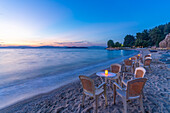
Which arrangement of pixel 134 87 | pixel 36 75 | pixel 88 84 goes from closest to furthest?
Answer: pixel 134 87 → pixel 88 84 → pixel 36 75

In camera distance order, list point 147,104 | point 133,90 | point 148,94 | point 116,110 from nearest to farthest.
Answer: point 133,90 < point 116,110 < point 147,104 < point 148,94

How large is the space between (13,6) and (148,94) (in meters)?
17.5

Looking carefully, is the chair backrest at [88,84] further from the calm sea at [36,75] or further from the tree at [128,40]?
the tree at [128,40]

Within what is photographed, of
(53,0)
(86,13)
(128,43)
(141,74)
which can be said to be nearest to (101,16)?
(86,13)

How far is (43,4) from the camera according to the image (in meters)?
12.8

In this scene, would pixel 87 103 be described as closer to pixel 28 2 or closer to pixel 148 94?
pixel 148 94

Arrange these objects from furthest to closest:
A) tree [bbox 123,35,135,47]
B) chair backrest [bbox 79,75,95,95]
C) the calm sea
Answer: tree [bbox 123,35,135,47]
the calm sea
chair backrest [bbox 79,75,95,95]

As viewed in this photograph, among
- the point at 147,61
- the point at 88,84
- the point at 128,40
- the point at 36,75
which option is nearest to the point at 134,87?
the point at 88,84

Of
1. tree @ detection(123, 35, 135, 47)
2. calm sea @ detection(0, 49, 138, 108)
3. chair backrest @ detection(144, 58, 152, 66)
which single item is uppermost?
tree @ detection(123, 35, 135, 47)

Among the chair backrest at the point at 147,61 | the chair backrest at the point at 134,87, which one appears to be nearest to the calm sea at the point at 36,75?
the chair backrest at the point at 134,87

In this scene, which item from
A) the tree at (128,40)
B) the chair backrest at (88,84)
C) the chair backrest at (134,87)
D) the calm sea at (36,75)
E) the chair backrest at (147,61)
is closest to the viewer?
the chair backrest at (134,87)

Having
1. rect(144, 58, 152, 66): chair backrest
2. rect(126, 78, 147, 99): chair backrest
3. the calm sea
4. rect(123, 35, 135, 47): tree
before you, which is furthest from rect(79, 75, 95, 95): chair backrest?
rect(123, 35, 135, 47): tree

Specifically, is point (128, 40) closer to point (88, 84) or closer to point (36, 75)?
point (36, 75)

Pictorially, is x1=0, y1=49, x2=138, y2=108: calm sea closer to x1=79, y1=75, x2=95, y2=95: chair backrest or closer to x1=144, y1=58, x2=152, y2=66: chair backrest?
x1=79, y1=75, x2=95, y2=95: chair backrest
